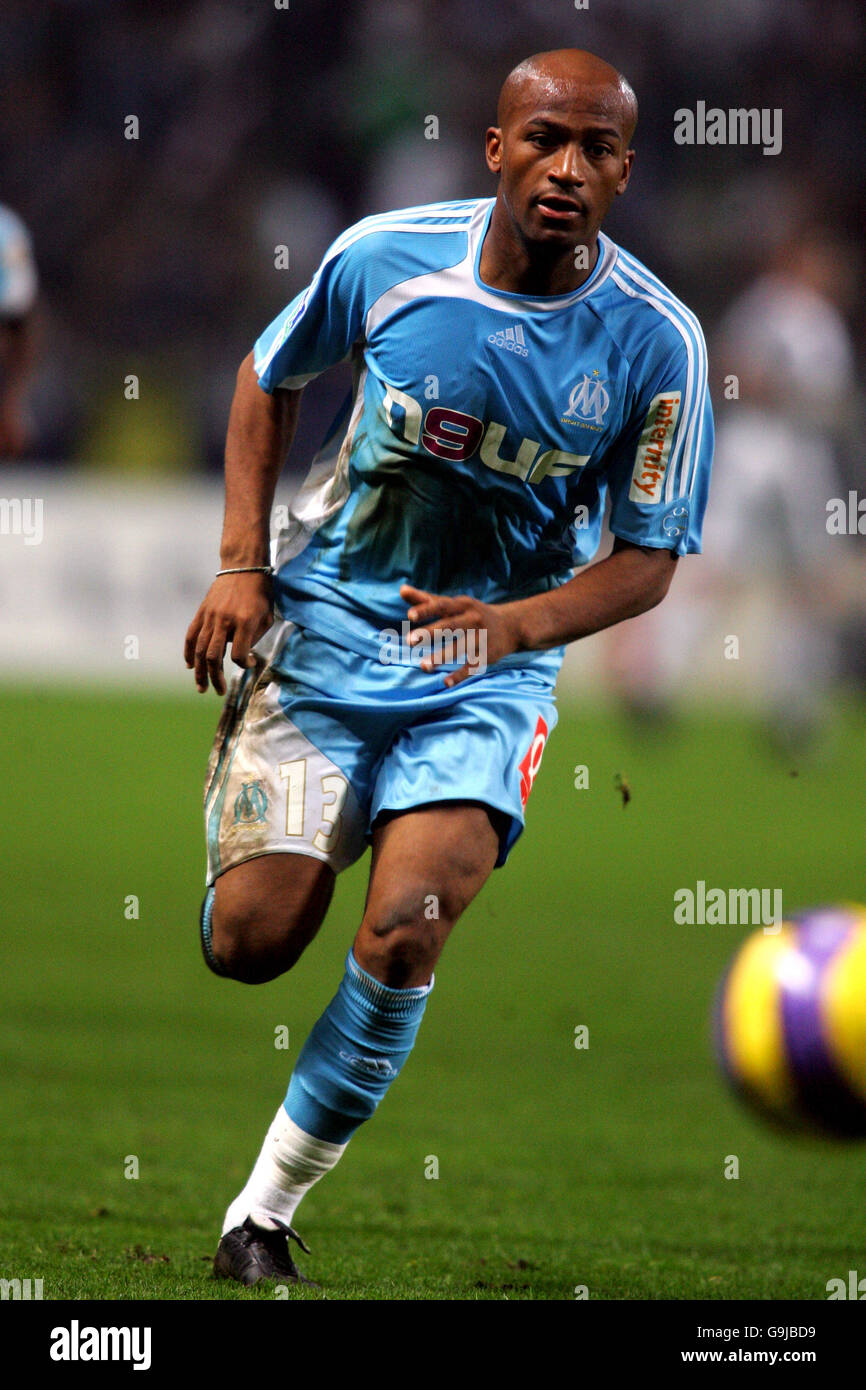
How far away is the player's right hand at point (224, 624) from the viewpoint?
150 inches

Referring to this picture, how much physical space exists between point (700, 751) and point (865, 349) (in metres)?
6.84

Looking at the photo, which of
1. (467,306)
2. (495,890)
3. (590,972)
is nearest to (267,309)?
(495,890)

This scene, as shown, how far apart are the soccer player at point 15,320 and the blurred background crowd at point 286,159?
35.2ft

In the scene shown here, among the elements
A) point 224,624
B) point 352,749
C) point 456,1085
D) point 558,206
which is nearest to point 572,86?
point 558,206

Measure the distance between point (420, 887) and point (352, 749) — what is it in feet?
1.50

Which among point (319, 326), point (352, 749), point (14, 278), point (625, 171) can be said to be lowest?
point (352, 749)

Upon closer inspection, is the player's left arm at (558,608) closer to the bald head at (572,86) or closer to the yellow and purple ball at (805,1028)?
the yellow and purple ball at (805,1028)

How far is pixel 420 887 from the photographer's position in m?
3.56

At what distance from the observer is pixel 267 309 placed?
18.5m

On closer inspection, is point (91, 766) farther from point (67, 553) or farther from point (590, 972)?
point (590, 972)

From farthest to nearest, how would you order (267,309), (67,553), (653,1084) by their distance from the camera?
1. (267,309)
2. (67,553)
3. (653,1084)

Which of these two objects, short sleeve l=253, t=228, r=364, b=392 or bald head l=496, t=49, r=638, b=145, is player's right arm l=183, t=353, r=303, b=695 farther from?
bald head l=496, t=49, r=638, b=145

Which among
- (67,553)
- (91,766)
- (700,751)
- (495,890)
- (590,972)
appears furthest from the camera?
(67,553)

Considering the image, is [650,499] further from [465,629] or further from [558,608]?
[465,629]
